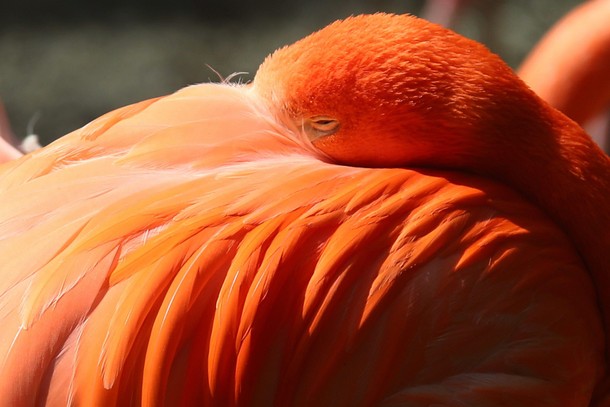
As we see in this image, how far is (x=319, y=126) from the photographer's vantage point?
4.13 feet

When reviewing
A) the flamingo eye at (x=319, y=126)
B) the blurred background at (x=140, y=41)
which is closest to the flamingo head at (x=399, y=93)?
the flamingo eye at (x=319, y=126)

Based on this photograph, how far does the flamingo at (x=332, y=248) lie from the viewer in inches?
43.4

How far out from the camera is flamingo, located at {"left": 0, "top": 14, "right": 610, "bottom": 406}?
1.10 m

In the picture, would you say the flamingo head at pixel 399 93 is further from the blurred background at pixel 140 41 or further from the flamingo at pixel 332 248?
the blurred background at pixel 140 41

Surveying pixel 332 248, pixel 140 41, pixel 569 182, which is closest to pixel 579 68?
pixel 569 182

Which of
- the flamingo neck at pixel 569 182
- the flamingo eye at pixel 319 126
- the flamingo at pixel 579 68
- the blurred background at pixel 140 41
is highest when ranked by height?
the flamingo eye at pixel 319 126

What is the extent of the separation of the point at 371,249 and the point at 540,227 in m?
0.25

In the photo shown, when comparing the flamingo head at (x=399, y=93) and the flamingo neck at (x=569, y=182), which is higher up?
the flamingo head at (x=399, y=93)

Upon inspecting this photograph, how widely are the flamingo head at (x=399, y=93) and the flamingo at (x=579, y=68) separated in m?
0.87

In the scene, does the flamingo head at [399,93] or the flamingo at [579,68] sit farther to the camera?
the flamingo at [579,68]

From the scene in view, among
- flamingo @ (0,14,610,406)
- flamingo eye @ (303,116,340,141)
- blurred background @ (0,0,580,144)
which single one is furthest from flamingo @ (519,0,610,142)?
blurred background @ (0,0,580,144)

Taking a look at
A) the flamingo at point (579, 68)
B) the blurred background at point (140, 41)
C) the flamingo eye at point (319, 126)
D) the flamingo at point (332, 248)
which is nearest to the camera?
the flamingo at point (332, 248)

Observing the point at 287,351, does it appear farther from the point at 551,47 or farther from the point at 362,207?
the point at 551,47

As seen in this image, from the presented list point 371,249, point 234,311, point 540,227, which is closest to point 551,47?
point 540,227
